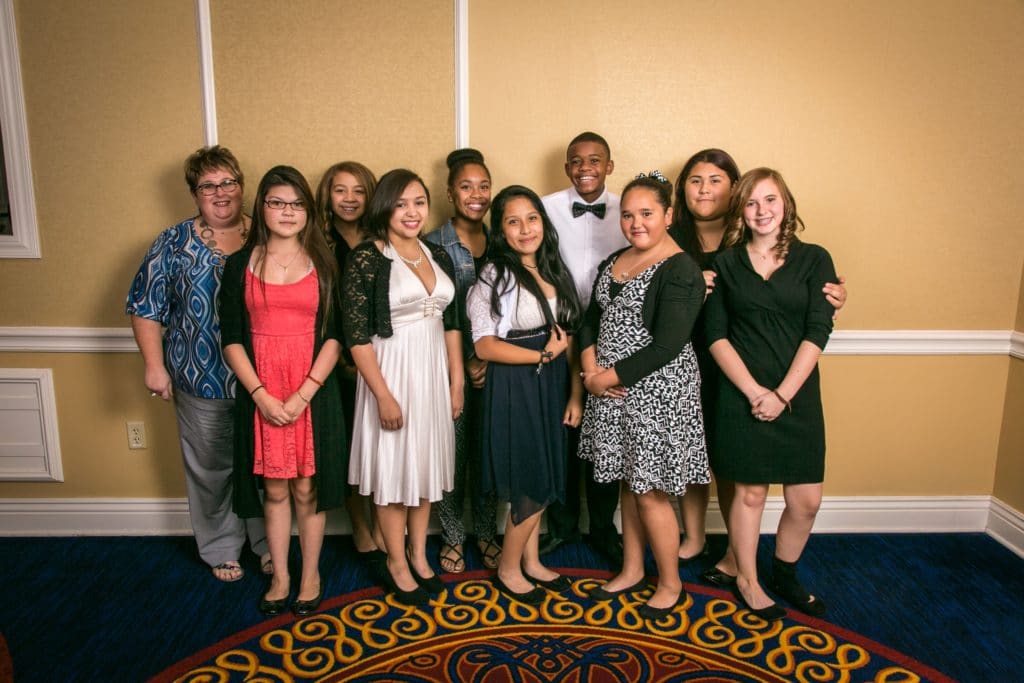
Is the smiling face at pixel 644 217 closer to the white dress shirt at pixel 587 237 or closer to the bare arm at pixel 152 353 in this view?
the white dress shirt at pixel 587 237

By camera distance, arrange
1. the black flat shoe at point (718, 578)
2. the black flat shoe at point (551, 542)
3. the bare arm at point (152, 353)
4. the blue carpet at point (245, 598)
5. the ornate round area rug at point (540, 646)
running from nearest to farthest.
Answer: the ornate round area rug at point (540, 646)
the blue carpet at point (245, 598)
the bare arm at point (152, 353)
the black flat shoe at point (718, 578)
the black flat shoe at point (551, 542)

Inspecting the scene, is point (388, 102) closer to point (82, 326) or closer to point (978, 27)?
point (82, 326)

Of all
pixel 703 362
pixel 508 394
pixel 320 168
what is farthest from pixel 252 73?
pixel 703 362

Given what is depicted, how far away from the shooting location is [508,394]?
8.55 feet

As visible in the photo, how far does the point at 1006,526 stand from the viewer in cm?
332

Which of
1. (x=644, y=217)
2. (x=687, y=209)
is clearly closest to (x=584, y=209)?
(x=687, y=209)

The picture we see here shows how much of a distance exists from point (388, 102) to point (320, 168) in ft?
1.34

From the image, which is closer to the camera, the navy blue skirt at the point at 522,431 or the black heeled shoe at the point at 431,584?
the navy blue skirt at the point at 522,431

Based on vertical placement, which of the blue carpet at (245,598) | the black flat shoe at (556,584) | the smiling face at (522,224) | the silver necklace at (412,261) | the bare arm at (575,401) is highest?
the smiling face at (522,224)

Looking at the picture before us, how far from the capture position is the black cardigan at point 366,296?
97.7 inches

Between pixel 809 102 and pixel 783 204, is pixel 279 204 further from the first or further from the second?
pixel 809 102

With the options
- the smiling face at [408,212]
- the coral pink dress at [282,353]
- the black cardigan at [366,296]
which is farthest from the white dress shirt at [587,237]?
the coral pink dress at [282,353]

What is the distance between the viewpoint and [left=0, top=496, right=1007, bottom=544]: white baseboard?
3.36 meters

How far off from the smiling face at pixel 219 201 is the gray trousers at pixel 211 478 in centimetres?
70
